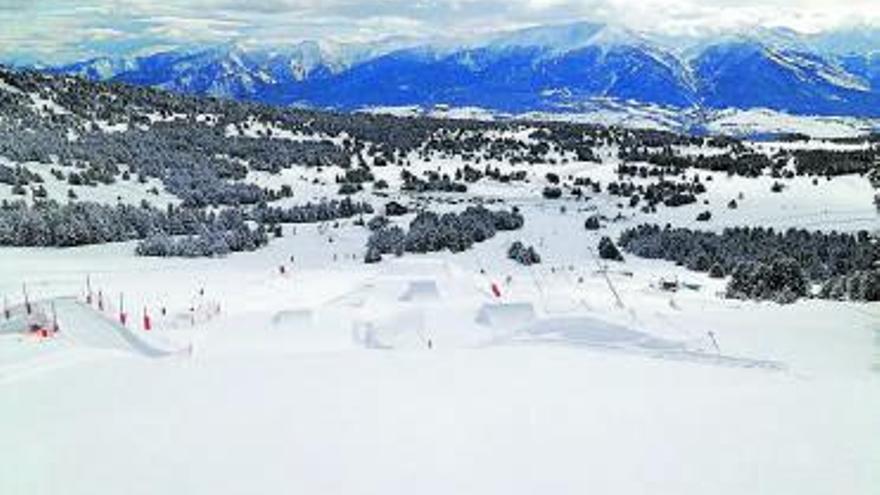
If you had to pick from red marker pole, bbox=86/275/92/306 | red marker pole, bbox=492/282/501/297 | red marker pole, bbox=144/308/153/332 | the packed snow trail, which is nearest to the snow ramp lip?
the packed snow trail

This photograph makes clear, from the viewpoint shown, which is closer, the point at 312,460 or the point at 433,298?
the point at 312,460

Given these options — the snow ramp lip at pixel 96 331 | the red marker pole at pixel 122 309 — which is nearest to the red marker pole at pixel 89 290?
the red marker pole at pixel 122 309

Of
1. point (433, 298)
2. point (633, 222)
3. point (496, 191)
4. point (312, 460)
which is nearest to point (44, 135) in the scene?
point (496, 191)

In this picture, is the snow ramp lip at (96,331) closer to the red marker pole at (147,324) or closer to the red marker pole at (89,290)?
the red marker pole at (147,324)

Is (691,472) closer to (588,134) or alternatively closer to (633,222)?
(633,222)

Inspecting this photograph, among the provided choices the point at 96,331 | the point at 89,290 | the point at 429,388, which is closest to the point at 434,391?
the point at 429,388

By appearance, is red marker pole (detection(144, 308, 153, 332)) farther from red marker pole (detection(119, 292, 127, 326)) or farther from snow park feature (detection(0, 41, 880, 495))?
red marker pole (detection(119, 292, 127, 326))

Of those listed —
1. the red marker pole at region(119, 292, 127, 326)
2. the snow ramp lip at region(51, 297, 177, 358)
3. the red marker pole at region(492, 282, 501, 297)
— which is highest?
the snow ramp lip at region(51, 297, 177, 358)
